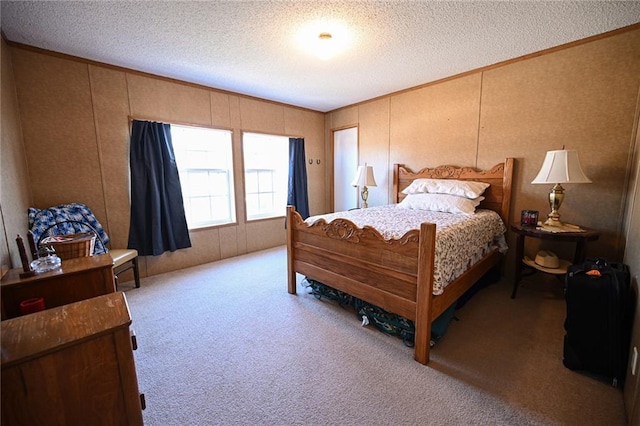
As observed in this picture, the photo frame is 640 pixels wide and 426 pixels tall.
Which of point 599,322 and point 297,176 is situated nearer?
point 599,322

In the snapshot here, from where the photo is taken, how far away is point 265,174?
4.46 m

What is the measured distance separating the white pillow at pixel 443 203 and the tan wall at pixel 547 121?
1.98ft

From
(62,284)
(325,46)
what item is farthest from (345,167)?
(62,284)

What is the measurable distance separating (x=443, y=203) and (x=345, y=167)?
229 centimetres

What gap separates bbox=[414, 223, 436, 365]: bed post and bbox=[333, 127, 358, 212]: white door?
3115 millimetres

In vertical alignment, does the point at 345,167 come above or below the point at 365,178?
above

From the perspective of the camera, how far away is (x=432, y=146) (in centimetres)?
361

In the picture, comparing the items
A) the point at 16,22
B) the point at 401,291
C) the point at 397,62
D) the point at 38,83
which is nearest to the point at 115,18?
the point at 16,22

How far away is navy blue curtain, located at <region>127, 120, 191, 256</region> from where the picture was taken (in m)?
3.11

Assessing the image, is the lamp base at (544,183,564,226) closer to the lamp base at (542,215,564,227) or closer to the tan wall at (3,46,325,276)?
the lamp base at (542,215,564,227)

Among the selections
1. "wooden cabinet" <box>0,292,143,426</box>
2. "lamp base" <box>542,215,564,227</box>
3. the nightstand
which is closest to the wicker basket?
"wooden cabinet" <box>0,292,143,426</box>

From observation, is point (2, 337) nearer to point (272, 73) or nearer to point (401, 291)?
point (401, 291)

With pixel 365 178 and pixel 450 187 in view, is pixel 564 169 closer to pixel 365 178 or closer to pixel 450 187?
pixel 450 187

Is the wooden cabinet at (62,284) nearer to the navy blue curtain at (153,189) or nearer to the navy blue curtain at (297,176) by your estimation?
the navy blue curtain at (153,189)
